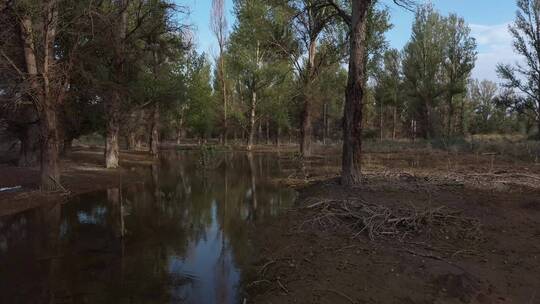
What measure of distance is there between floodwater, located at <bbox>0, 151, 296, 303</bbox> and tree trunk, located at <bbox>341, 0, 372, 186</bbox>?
2.45 metres

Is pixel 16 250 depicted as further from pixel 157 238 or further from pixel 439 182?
pixel 439 182

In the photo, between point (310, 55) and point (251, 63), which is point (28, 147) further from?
point (251, 63)

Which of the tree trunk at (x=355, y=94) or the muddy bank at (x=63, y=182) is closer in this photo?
the tree trunk at (x=355, y=94)

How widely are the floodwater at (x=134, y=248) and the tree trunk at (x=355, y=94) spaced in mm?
2449

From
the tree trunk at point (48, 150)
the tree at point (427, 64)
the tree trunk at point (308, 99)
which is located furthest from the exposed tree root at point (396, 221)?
the tree at point (427, 64)

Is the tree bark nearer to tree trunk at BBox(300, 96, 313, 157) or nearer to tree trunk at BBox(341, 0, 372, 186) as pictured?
tree trunk at BBox(341, 0, 372, 186)

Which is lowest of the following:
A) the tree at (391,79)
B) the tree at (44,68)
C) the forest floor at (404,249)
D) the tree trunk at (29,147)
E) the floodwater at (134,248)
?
the floodwater at (134,248)

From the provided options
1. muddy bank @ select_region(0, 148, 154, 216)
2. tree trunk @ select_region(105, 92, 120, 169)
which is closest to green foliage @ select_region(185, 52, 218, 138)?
tree trunk @ select_region(105, 92, 120, 169)

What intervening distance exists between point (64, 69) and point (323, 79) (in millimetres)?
20030

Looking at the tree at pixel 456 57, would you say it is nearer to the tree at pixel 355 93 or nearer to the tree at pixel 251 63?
the tree at pixel 251 63

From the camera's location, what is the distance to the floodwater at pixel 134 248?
6.84 m

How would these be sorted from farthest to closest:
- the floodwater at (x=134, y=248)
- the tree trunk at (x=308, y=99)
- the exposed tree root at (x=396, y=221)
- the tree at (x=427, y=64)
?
the tree at (x=427, y=64)
the tree trunk at (x=308, y=99)
the exposed tree root at (x=396, y=221)
the floodwater at (x=134, y=248)

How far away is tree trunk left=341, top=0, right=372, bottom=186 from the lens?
12.0 meters

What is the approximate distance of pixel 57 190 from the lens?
15242 mm
